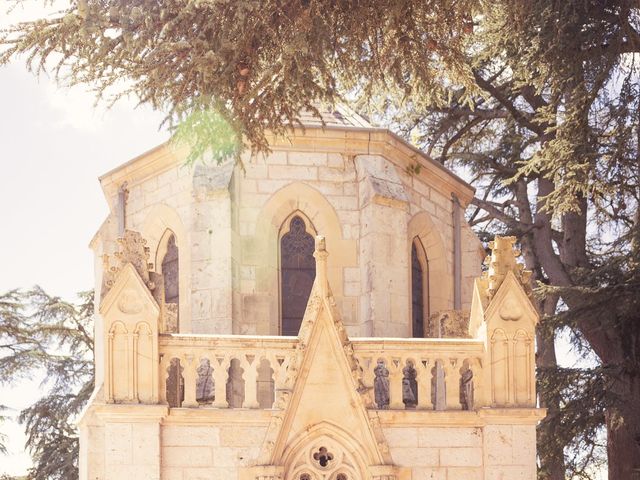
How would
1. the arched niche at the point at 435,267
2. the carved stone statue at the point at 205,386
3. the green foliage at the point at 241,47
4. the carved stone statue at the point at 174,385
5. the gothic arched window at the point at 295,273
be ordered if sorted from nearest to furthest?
the green foliage at the point at 241,47, the carved stone statue at the point at 174,385, the carved stone statue at the point at 205,386, the gothic arched window at the point at 295,273, the arched niche at the point at 435,267

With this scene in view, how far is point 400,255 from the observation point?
18.2 m

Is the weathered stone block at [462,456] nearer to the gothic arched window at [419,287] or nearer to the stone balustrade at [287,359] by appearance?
the stone balustrade at [287,359]

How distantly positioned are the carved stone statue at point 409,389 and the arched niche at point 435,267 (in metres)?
1.09

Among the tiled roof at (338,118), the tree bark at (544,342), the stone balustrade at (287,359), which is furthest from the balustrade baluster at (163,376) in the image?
the tree bark at (544,342)

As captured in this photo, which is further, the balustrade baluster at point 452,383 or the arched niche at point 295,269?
the arched niche at point 295,269

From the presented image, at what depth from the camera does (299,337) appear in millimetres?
14742

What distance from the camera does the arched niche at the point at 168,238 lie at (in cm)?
1792

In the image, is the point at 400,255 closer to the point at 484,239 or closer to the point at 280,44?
the point at 280,44

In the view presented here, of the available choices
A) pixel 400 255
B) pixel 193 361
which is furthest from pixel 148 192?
pixel 193 361

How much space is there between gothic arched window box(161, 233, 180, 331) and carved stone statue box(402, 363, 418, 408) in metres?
2.88

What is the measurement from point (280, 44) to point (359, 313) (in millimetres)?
4797

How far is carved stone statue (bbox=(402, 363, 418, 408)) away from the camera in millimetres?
17500

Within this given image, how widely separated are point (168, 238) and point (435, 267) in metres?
3.38

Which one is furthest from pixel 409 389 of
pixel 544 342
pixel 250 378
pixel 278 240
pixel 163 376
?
pixel 544 342
